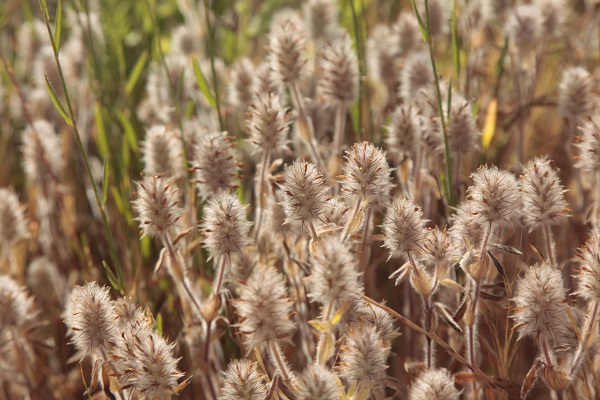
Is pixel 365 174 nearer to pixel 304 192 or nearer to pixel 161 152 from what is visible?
pixel 304 192

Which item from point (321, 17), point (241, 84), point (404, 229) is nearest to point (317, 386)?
point (404, 229)

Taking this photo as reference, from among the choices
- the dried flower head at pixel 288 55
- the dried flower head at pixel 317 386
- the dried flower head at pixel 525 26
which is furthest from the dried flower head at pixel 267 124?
the dried flower head at pixel 525 26

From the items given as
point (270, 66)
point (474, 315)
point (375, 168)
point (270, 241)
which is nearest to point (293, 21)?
point (270, 66)

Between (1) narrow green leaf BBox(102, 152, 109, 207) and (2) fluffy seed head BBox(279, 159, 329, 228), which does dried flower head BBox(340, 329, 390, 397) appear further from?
(1) narrow green leaf BBox(102, 152, 109, 207)

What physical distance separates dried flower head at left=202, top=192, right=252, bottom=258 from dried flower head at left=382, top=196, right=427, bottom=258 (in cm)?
28

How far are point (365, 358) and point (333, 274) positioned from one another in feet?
0.51

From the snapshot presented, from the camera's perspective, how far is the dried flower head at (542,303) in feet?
4.21

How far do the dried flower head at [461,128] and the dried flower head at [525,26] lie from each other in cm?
59

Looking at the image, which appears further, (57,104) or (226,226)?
(57,104)

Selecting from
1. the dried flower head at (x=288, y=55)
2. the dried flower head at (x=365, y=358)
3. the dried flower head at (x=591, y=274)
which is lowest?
the dried flower head at (x=365, y=358)

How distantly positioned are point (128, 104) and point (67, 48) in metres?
0.45

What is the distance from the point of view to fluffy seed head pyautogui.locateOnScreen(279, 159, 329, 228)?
1.35m

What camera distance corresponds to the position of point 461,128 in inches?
68.3

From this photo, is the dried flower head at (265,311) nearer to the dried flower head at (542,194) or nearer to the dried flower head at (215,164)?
the dried flower head at (215,164)
